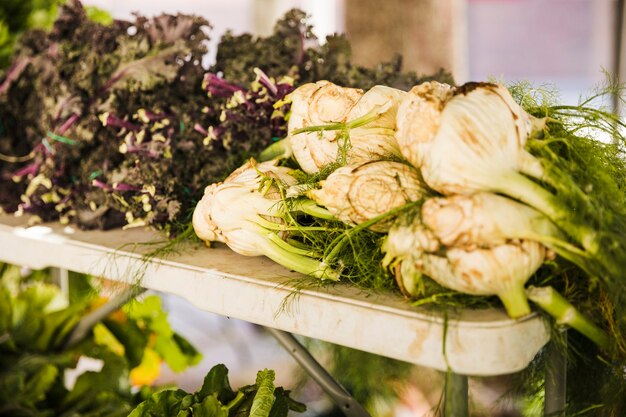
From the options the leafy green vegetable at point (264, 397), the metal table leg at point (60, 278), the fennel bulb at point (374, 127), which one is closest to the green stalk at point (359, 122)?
the fennel bulb at point (374, 127)

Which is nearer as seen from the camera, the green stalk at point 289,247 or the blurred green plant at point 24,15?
the green stalk at point 289,247

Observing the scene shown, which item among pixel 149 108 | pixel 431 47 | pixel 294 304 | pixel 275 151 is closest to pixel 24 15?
pixel 149 108

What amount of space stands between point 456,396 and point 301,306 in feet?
0.88

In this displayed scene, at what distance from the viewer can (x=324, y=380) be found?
5.02 ft

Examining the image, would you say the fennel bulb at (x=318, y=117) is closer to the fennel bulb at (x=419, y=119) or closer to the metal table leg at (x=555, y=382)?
the fennel bulb at (x=419, y=119)

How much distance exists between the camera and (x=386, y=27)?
13.0ft

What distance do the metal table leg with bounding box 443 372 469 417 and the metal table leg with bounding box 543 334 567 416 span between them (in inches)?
5.2

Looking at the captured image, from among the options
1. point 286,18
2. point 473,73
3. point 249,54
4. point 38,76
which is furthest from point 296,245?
point 473,73

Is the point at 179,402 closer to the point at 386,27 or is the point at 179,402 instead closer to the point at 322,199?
the point at 322,199

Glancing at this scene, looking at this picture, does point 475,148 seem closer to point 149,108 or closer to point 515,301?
point 515,301

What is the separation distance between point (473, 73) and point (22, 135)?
4718 millimetres

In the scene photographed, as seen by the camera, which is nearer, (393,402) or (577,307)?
(577,307)

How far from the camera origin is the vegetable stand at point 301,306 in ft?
2.98

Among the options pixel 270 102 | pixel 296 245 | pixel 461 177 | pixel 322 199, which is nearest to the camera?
pixel 461 177
